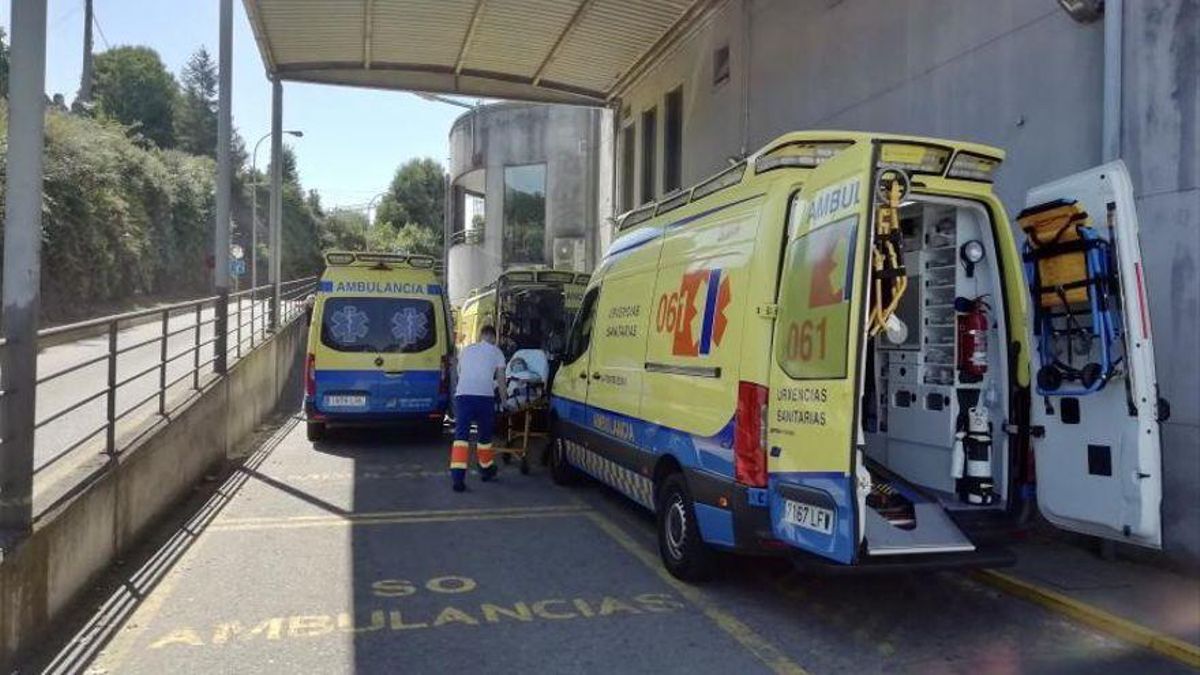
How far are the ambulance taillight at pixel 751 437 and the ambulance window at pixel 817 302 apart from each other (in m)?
0.24

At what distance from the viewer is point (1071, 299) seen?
200 inches

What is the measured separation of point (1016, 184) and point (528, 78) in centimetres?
1197

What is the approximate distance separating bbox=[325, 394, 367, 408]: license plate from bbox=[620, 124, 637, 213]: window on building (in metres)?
8.82

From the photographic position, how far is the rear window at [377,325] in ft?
40.0

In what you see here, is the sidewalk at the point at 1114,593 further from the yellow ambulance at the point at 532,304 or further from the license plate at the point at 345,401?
the yellow ambulance at the point at 532,304

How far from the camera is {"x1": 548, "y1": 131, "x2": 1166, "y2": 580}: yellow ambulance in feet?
15.6

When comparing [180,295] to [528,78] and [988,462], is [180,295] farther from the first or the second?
[988,462]

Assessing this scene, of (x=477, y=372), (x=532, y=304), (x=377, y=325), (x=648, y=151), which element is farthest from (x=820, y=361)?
(x=648, y=151)

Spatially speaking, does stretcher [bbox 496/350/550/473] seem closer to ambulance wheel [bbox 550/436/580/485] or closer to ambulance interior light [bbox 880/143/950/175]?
ambulance wheel [bbox 550/436/580/485]

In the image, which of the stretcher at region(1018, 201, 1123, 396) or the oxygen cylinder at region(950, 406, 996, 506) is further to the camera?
the oxygen cylinder at region(950, 406, 996, 506)

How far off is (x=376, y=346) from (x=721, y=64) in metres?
6.80

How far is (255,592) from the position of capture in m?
5.91

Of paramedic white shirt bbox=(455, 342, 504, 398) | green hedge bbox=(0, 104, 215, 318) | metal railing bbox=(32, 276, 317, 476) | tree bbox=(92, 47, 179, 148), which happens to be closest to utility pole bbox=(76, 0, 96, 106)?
green hedge bbox=(0, 104, 215, 318)

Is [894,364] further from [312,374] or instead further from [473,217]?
[473,217]
